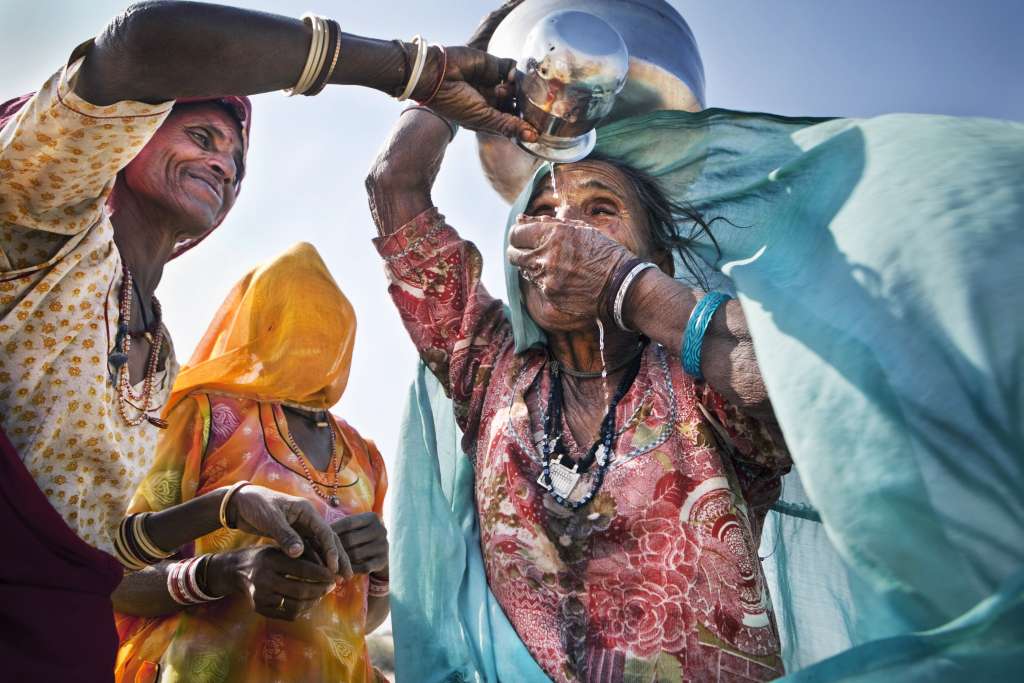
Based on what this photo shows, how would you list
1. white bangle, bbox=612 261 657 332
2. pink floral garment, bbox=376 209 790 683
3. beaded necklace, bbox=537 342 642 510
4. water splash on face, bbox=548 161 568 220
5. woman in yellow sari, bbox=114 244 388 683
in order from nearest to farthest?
pink floral garment, bbox=376 209 790 683 < white bangle, bbox=612 261 657 332 < beaded necklace, bbox=537 342 642 510 < water splash on face, bbox=548 161 568 220 < woman in yellow sari, bbox=114 244 388 683

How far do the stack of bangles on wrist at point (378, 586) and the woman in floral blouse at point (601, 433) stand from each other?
944 mm

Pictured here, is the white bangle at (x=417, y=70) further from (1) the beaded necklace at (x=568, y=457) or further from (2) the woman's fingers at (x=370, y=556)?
(2) the woman's fingers at (x=370, y=556)

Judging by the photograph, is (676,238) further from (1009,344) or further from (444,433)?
(1009,344)

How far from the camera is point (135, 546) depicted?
3.06 meters

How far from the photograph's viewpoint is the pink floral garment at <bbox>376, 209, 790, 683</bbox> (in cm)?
239

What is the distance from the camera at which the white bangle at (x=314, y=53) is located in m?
2.34

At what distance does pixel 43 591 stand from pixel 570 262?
1.55 metres

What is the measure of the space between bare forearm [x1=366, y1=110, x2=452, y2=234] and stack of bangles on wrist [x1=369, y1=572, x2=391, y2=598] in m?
1.43

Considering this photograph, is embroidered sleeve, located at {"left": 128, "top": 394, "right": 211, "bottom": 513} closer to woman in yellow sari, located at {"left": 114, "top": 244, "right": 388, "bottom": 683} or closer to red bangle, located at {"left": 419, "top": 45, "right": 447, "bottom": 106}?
woman in yellow sari, located at {"left": 114, "top": 244, "right": 388, "bottom": 683}

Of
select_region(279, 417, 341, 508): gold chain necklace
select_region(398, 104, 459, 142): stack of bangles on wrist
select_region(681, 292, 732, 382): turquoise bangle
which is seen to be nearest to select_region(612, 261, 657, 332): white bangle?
select_region(681, 292, 732, 382): turquoise bangle

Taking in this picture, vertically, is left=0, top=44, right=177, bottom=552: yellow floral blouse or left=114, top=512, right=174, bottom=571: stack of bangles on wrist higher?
left=0, top=44, right=177, bottom=552: yellow floral blouse

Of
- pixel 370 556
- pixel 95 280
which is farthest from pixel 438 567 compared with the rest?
pixel 95 280

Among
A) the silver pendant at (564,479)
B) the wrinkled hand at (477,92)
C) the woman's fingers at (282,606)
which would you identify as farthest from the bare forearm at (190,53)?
the woman's fingers at (282,606)

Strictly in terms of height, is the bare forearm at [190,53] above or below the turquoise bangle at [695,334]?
above
